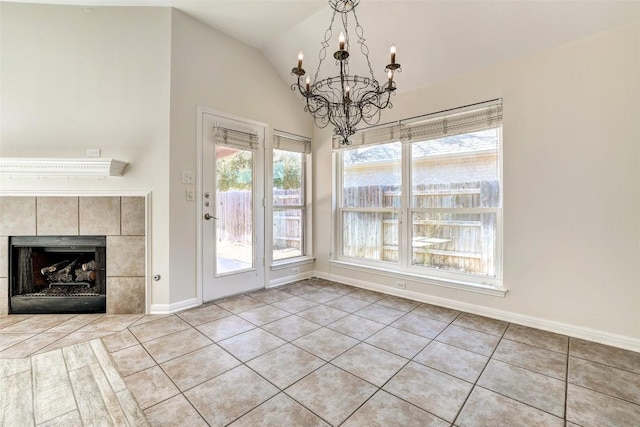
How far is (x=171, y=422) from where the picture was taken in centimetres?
147

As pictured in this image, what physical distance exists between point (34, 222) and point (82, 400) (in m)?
2.06

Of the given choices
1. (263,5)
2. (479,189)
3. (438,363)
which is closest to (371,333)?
(438,363)

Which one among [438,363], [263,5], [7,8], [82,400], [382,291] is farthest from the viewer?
[382,291]

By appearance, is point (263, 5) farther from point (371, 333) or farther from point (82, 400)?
point (82, 400)

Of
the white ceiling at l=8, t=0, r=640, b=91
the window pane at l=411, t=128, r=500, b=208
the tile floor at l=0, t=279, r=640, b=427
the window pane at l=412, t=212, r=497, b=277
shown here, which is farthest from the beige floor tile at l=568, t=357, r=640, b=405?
the white ceiling at l=8, t=0, r=640, b=91

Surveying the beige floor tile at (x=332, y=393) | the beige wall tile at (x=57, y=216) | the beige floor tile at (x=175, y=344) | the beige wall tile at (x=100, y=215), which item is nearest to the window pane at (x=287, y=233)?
the beige floor tile at (x=175, y=344)

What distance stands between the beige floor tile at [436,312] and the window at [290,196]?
6.16ft

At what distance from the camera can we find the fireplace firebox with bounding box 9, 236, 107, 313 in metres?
2.84

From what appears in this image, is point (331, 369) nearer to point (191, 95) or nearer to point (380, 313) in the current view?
point (380, 313)

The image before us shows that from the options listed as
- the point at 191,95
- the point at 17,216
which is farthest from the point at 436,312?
the point at 17,216

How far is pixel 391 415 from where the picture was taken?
1.54 m

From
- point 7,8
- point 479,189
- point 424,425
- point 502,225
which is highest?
point 7,8

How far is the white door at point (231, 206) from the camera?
3229mm

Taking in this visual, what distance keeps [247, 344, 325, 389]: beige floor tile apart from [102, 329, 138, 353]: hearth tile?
104 cm
